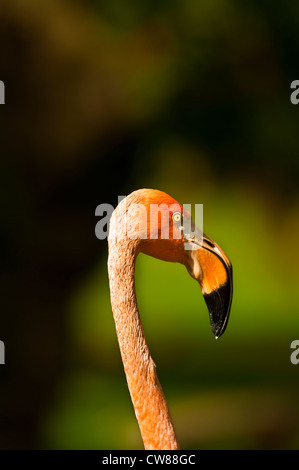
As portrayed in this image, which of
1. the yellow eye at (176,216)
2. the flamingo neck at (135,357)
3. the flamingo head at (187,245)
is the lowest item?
the flamingo neck at (135,357)

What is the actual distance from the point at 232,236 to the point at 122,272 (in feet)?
5.44

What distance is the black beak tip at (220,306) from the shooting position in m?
0.99

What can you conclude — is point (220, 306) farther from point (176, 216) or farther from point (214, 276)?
point (176, 216)

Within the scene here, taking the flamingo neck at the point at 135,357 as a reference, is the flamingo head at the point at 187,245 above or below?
above

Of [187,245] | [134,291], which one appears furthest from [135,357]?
[187,245]

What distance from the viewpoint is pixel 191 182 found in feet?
8.98

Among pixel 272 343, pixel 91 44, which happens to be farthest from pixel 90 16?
pixel 272 343

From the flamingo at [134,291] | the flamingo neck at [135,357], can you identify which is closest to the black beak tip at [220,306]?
the flamingo at [134,291]

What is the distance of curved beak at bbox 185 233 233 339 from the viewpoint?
99cm

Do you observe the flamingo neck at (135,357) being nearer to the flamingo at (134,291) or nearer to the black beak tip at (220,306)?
the flamingo at (134,291)

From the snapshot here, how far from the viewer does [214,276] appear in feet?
3.25

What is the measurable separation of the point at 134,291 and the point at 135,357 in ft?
0.36

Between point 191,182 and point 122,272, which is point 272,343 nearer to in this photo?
point 191,182

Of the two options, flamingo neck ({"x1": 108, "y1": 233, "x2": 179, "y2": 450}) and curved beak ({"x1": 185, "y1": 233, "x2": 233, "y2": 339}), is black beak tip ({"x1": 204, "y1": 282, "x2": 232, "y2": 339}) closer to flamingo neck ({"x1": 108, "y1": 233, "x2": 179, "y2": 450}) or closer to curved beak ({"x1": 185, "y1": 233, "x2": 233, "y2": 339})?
curved beak ({"x1": 185, "y1": 233, "x2": 233, "y2": 339})
